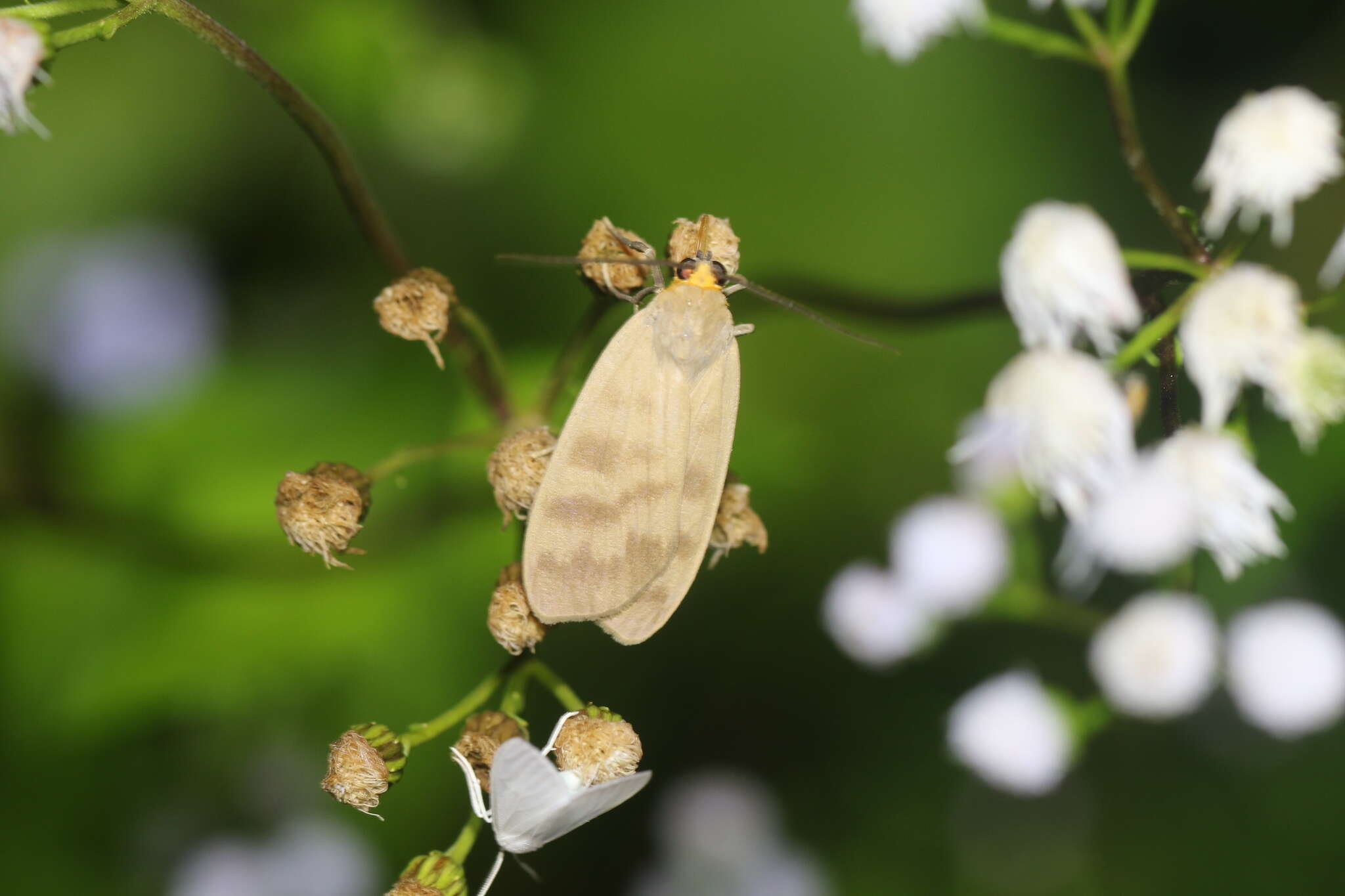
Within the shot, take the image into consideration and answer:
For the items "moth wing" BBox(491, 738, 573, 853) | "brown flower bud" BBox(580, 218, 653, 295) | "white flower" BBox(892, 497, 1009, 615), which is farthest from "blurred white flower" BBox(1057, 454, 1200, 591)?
"moth wing" BBox(491, 738, 573, 853)

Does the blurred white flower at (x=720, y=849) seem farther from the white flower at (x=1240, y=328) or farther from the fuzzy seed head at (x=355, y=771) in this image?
the white flower at (x=1240, y=328)

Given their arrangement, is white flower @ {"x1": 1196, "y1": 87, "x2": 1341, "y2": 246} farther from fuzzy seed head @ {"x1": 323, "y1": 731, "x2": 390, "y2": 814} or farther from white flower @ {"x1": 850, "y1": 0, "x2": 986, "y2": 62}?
fuzzy seed head @ {"x1": 323, "y1": 731, "x2": 390, "y2": 814}

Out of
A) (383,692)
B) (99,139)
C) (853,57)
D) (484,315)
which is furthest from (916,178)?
(99,139)

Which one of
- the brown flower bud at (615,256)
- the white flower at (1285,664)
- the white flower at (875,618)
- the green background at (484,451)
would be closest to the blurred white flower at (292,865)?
the green background at (484,451)

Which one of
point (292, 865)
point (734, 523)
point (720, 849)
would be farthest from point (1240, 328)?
point (292, 865)

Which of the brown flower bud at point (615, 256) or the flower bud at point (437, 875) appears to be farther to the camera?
the brown flower bud at point (615, 256)

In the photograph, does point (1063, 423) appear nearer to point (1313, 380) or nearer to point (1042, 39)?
point (1313, 380)
